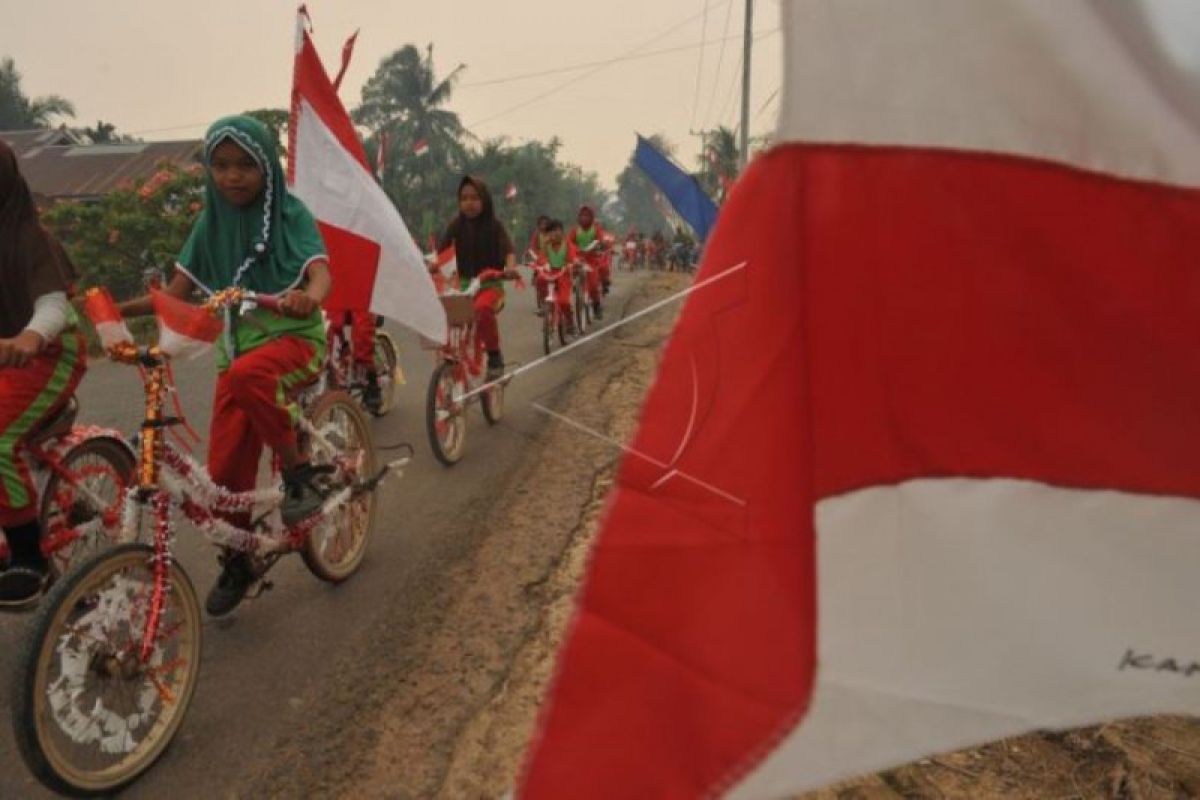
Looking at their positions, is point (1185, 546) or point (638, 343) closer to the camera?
point (1185, 546)

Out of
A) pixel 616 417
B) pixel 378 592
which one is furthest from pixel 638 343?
pixel 378 592

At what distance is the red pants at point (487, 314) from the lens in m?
7.05

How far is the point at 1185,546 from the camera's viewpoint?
1.06 meters

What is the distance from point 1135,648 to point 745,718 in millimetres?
498

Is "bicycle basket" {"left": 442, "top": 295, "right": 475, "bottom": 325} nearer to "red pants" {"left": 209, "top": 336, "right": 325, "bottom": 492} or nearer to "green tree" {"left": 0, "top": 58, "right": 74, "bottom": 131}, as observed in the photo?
"red pants" {"left": 209, "top": 336, "right": 325, "bottom": 492}

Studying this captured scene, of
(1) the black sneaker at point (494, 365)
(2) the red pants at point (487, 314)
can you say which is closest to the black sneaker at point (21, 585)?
(2) the red pants at point (487, 314)

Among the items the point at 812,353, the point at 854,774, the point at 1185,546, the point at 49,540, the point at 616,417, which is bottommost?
the point at 616,417

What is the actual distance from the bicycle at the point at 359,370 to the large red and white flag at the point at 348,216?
1991 millimetres

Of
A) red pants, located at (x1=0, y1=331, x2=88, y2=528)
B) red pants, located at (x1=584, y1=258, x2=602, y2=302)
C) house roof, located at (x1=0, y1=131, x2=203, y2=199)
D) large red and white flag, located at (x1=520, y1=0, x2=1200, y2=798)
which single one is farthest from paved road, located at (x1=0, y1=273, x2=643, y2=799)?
house roof, located at (x1=0, y1=131, x2=203, y2=199)

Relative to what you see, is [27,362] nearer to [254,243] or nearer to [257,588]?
[254,243]

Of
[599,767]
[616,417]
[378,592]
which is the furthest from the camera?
[616,417]

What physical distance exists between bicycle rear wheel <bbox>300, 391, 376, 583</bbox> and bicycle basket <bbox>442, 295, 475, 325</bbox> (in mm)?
1695

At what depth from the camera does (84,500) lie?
3512 millimetres

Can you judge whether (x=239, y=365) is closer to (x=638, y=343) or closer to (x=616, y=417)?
(x=616, y=417)
